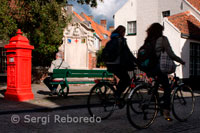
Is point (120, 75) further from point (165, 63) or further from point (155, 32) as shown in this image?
point (155, 32)

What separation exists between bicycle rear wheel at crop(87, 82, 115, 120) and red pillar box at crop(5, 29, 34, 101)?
366 centimetres

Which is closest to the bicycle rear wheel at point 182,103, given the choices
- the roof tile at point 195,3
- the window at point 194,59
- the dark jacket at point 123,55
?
the dark jacket at point 123,55

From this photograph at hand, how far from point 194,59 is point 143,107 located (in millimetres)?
12019

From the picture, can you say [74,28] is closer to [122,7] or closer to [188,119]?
[122,7]

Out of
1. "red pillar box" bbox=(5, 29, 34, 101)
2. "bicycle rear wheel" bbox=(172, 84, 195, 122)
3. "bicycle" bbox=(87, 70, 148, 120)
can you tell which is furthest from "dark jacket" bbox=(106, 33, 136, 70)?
"red pillar box" bbox=(5, 29, 34, 101)

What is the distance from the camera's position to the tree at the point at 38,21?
11831 millimetres

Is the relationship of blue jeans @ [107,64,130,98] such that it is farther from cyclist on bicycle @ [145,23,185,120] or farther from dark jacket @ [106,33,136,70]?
cyclist on bicycle @ [145,23,185,120]

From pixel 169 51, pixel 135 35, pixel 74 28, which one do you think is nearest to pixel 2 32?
pixel 74 28

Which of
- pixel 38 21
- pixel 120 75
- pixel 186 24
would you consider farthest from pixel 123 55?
pixel 186 24

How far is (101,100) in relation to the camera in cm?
490

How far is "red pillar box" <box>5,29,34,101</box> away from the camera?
25.4ft

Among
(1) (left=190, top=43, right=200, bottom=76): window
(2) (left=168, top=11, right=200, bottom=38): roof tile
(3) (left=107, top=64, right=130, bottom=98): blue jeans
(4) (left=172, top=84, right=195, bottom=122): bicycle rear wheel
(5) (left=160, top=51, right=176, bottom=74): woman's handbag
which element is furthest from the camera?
(1) (left=190, top=43, right=200, bottom=76): window

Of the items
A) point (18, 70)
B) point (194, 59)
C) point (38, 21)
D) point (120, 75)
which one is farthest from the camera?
point (194, 59)

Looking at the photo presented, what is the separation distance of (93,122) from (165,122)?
151 cm
